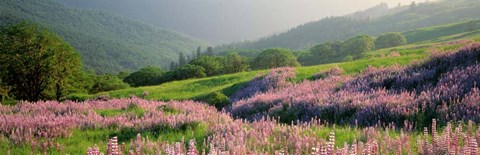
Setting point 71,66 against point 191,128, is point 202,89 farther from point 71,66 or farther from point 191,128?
point 71,66

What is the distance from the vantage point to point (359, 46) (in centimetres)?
13912

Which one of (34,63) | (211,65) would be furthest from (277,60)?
(34,63)

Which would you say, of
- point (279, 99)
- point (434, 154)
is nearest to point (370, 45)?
point (279, 99)

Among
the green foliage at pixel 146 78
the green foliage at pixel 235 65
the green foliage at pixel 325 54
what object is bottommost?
the green foliage at pixel 146 78

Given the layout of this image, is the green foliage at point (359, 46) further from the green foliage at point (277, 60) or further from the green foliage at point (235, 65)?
the green foliage at point (235, 65)

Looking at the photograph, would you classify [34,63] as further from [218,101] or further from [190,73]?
[218,101]

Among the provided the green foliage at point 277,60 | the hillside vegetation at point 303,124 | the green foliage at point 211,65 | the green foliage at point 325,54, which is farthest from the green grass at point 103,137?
the green foliage at point 325,54

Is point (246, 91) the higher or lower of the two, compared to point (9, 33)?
lower

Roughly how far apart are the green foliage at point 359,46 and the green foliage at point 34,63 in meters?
100

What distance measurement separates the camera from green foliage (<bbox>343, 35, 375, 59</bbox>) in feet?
450

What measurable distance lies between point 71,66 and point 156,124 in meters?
59.2

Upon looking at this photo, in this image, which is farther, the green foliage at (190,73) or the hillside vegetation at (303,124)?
the green foliage at (190,73)

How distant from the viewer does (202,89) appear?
35.8 metres

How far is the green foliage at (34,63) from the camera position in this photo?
5700 centimetres
